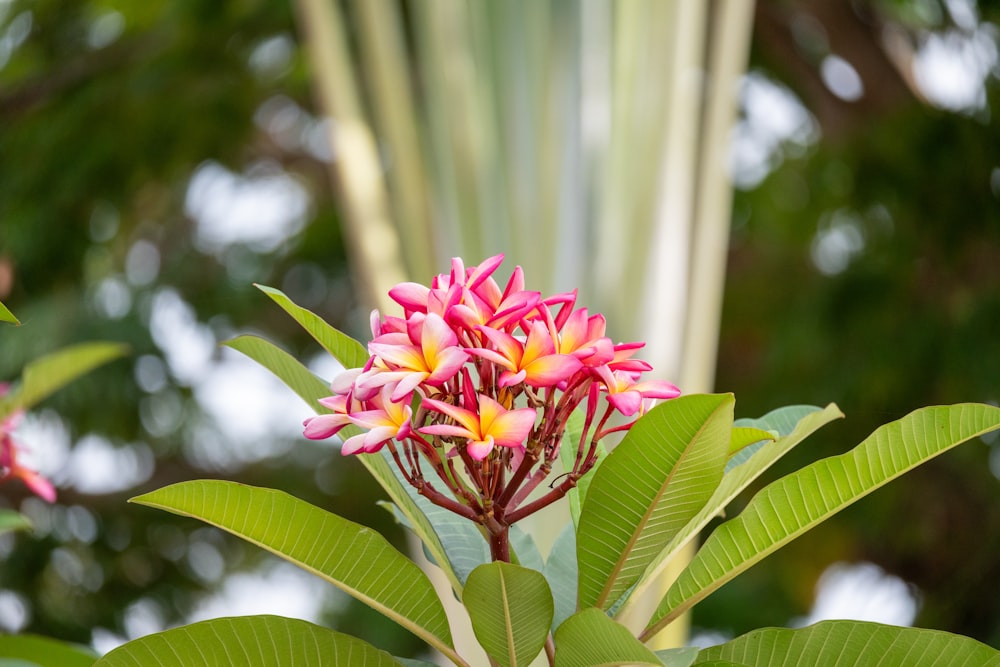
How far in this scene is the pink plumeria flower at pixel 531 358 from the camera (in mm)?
393

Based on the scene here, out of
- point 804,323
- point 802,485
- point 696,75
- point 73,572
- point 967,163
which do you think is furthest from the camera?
point 73,572

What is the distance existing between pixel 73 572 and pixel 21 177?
37.9 inches

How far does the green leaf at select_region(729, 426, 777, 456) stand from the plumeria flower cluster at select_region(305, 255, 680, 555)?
0.03m

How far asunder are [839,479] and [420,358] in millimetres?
167

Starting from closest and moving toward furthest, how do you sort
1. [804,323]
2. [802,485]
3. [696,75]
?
[802,485]
[696,75]
[804,323]

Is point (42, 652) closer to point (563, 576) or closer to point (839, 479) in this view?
point (563, 576)

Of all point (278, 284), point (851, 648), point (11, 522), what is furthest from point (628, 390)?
point (278, 284)

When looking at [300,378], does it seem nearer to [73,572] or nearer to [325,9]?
[325,9]

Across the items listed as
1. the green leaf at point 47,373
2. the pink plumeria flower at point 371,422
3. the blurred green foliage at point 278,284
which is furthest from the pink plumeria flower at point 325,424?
the blurred green foliage at point 278,284

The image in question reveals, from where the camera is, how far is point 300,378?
0.45 metres

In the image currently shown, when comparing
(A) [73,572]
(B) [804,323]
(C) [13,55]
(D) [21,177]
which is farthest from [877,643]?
(C) [13,55]

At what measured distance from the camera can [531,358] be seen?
15.9 inches

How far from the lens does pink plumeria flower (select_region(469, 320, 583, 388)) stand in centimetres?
39

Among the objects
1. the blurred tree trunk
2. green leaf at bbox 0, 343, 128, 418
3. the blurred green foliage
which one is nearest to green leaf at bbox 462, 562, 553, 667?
green leaf at bbox 0, 343, 128, 418
